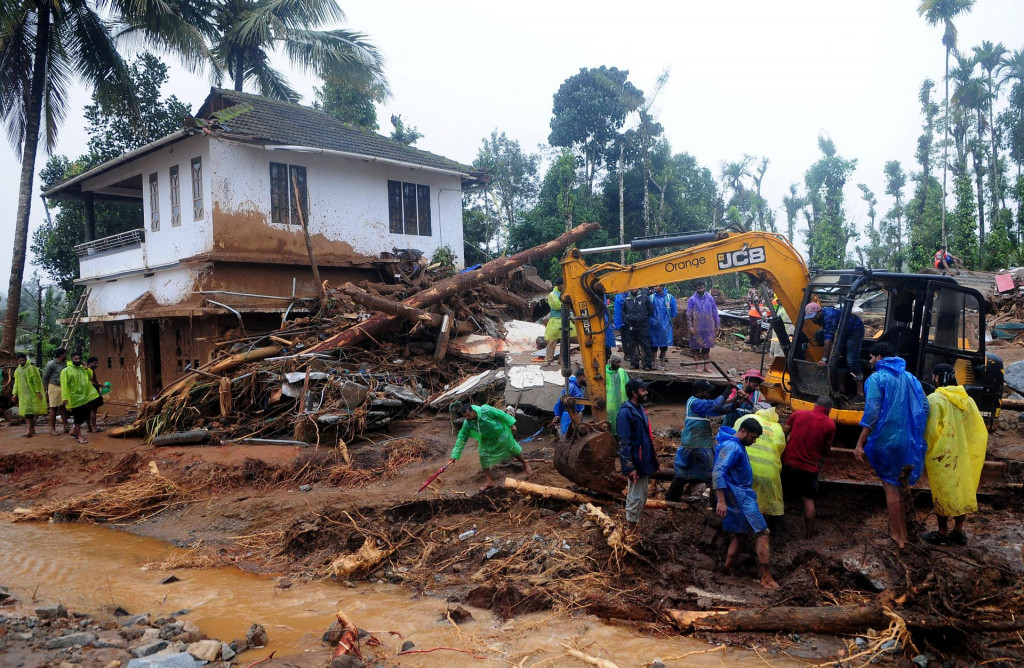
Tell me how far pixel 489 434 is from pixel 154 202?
1380cm

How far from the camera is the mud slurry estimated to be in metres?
5.27

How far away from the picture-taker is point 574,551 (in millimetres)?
6508

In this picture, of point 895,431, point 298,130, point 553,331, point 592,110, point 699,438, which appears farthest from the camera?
point 592,110

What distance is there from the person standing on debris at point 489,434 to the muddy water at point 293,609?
7.56 feet

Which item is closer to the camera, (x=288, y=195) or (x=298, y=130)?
(x=288, y=195)

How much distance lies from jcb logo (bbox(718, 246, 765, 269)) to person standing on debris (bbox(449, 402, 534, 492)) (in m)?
3.27

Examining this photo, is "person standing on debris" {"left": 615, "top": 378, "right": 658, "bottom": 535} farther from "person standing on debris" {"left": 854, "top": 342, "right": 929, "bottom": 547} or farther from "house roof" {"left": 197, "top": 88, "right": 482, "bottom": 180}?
"house roof" {"left": 197, "top": 88, "right": 482, "bottom": 180}

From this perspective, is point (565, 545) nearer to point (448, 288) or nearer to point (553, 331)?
point (553, 331)

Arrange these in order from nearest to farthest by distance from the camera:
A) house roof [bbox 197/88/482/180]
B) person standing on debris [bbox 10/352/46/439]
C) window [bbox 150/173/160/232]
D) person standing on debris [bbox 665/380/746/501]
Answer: person standing on debris [bbox 665/380/746/501], person standing on debris [bbox 10/352/46/439], house roof [bbox 197/88/482/180], window [bbox 150/173/160/232]

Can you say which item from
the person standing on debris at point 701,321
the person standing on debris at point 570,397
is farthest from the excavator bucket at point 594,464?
the person standing on debris at point 701,321

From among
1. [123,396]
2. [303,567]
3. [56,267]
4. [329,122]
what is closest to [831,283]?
[303,567]

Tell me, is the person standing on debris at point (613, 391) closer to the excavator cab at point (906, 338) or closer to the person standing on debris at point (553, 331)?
the excavator cab at point (906, 338)

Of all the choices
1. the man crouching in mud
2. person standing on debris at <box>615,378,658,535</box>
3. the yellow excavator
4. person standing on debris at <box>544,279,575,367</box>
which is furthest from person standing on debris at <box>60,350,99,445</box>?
the man crouching in mud

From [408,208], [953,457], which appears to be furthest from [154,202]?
[953,457]
